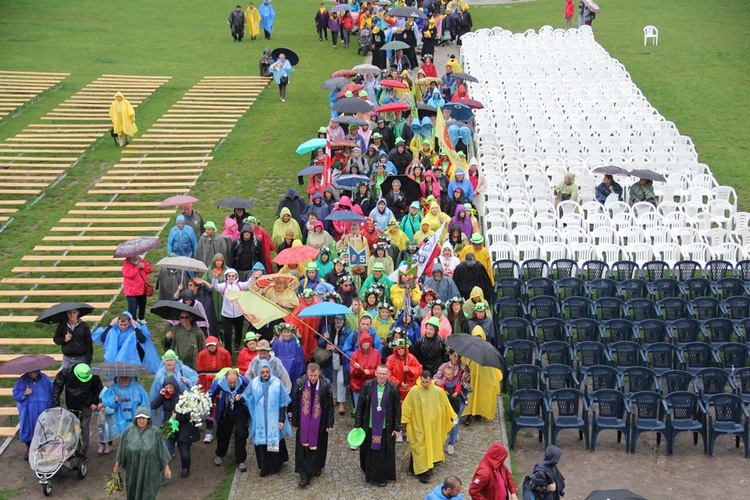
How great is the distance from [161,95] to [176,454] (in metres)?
19.5

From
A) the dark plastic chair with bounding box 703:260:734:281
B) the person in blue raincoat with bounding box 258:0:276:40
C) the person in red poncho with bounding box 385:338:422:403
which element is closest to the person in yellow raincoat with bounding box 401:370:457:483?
the person in red poncho with bounding box 385:338:422:403

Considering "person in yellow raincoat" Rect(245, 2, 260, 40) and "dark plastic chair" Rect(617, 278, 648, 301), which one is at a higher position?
"person in yellow raincoat" Rect(245, 2, 260, 40)

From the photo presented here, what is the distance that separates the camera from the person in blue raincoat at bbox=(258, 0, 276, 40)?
38.1 m

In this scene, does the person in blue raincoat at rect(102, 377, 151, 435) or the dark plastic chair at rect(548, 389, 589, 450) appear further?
the dark plastic chair at rect(548, 389, 589, 450)

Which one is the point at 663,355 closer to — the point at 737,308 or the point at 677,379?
the point at 677,379

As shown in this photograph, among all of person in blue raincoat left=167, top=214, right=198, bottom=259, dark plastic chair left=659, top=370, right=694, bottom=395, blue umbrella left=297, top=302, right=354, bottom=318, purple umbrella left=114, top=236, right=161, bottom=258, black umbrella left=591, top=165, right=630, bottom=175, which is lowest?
dark plastic chair left=659, top=370, right=694, bottom=395

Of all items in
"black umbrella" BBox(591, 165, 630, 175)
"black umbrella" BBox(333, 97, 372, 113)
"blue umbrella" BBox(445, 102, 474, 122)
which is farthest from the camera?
"blue umbrella" BBox(445, 102, 474, 122)

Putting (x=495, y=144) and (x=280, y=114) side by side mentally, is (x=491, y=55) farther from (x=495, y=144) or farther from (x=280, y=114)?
(x=495, y=144)

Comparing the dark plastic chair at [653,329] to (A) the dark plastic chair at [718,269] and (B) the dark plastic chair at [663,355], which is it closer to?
(B) the dark plastic chair at [663,355]

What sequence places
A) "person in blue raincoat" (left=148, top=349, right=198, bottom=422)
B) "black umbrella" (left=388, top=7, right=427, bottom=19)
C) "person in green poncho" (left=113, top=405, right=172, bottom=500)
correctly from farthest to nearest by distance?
1. "black umbrella" (left=388, top=7, right=427, bottom=19)
2. "person in blue raincoat" (left=148, top=349, right=198, bottom=422)
3. "person in green poncho" (left=113, top=405, right=172, bottom=500)

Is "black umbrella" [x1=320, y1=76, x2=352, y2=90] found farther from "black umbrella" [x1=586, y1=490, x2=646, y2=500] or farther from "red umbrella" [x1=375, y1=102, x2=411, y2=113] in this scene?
"black umbrella" [x1=586, y1=490, x2=646, y2=500]

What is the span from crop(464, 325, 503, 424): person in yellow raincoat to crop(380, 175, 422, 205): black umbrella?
16.8ft

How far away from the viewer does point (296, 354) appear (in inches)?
551

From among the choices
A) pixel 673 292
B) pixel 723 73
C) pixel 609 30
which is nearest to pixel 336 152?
pixel 673 292
